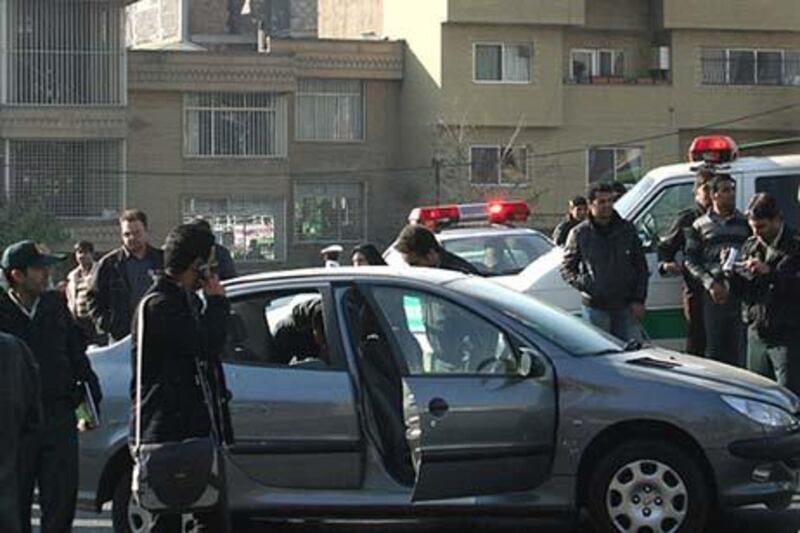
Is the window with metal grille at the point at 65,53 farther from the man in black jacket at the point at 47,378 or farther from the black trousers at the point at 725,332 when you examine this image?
the man in black jacket at the point at 47,378

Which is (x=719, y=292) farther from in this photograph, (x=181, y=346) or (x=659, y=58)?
(x=659, y=58)

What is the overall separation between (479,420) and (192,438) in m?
2.09

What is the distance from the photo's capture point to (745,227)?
1238 centimetres

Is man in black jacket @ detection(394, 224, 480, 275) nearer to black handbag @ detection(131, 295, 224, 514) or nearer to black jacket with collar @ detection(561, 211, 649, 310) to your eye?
black jacket with collar @ detection(561, 211, 649, 310)

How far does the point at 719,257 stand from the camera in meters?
12.2

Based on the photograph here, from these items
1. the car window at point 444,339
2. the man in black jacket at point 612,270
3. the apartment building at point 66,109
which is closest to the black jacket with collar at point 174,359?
the car window at point 444,339

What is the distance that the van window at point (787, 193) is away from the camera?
43.1ft

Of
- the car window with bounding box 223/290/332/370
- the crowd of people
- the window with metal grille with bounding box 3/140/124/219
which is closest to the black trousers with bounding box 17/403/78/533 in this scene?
Result: the car window with bounding box 223/290/332/370

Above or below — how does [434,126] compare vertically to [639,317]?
above

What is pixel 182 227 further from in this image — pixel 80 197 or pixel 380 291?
pixel 80 197

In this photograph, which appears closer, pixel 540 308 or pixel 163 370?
pixel 163 370

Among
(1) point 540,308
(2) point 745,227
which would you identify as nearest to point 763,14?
(2) point 745,227

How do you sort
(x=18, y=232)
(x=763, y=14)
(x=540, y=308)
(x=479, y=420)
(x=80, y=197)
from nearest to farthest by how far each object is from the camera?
1. (x=479, y=420)
2. (x=540, y=308)
3. (x=18, y=232)
4. (x=80, y=197)
5. (x=763, y=14)

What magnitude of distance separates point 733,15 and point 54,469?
141 ft
